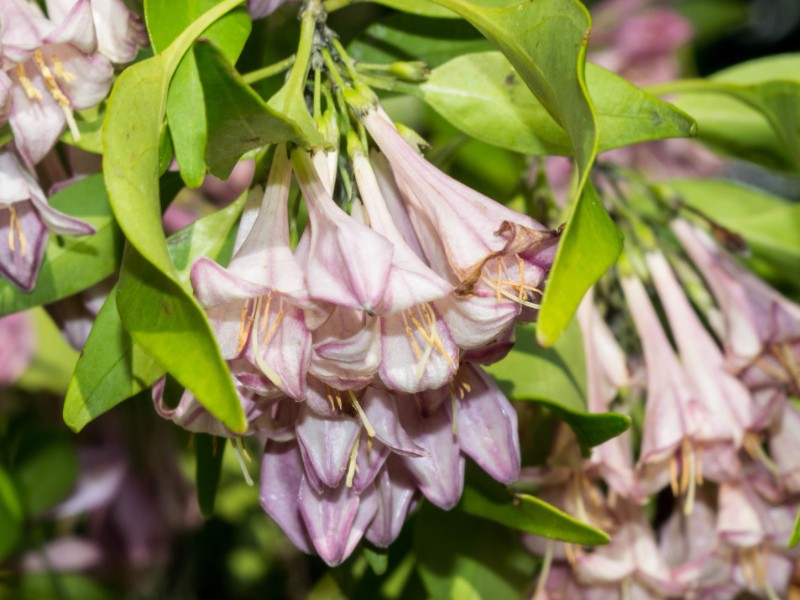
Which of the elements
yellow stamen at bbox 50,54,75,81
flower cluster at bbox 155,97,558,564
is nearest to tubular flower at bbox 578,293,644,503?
flower cluster at bbox 155,97,558,564

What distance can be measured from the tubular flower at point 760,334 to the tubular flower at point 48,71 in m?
0.41

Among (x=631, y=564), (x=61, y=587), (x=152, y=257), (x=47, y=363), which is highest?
(x=152, y=257)

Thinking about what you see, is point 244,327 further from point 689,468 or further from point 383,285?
point 689,468

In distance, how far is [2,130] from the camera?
1.59ft

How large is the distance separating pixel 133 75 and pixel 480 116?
0.62 feet

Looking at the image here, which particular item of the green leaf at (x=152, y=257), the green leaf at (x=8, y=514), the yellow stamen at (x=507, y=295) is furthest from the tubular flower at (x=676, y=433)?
the green leaf at (x=8, y=514)

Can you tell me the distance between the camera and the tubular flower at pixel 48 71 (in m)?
0.46

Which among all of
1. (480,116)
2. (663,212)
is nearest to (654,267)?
(663,212)

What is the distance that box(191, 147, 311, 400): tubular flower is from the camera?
1.33 ft

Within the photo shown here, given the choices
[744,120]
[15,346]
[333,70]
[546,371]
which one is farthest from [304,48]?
Answer: [15,346]

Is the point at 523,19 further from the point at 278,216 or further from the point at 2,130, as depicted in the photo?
the point at 2,130

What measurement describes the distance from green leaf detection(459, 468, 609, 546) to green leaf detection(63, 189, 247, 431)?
19 cm

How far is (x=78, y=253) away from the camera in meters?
0.53

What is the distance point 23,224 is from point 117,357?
90mm
